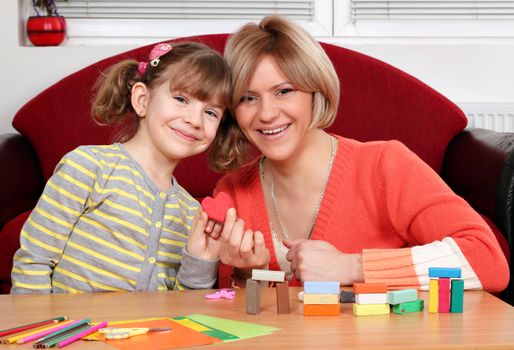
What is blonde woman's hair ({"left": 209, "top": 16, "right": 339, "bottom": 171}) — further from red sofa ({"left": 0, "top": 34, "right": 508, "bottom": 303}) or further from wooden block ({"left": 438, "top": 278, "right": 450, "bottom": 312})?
red sofa ({"left": 0, "top": 34, "right": 508, "bottom": 303})

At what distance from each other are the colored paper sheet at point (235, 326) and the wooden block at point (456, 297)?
29 centimetres

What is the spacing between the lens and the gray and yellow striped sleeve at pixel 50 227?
1609 mm

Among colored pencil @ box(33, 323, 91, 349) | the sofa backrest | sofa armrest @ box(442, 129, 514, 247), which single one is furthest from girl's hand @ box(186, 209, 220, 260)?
the sofa backrest

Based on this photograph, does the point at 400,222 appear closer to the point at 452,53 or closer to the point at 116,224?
the point at 116,224

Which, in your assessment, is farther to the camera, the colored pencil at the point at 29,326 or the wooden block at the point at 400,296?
the wooden block at the point at 400,296

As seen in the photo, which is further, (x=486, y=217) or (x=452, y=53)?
(x=452, y=53)

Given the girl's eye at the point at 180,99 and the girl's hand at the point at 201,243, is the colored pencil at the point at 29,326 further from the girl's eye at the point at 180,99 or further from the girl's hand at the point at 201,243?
the girl's eye at the point at 180,99

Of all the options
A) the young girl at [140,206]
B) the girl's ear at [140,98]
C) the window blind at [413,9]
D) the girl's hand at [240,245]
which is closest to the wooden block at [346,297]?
the girl's hand at [240,245]

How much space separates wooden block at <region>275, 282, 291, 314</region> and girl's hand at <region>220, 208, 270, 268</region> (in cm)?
27

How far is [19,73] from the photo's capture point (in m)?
3.02

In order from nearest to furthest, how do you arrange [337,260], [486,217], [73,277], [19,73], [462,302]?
[462,302]
[337,260]
[73,277]
[486,217]
[19,73]

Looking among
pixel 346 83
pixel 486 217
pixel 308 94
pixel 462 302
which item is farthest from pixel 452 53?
pixel 462 302

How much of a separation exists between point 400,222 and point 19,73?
1865 millimetres

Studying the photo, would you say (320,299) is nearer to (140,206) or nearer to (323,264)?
(323,264)
